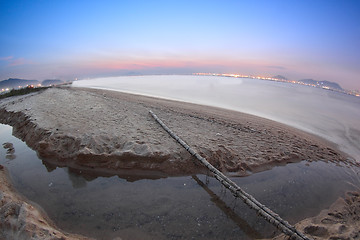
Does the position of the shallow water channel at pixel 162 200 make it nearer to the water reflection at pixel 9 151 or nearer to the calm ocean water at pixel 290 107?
the water reflection at pixel 9 151

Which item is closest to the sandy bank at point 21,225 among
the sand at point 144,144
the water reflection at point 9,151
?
the sand at point 144,144

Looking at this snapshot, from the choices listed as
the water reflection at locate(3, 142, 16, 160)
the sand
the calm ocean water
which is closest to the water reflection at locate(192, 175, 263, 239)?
the sand

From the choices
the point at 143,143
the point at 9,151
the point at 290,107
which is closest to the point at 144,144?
the point at 143,143

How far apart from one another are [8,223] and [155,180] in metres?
4.52

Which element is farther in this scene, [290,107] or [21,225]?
[290,107]

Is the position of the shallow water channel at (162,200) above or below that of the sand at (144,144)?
below

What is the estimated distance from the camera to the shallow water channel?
198 inches

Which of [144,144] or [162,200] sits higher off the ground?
[144,144]

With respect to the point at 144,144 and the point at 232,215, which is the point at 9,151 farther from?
the point at 232,215

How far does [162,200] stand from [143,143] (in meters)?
3.10

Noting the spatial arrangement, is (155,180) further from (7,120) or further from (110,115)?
(7,120)

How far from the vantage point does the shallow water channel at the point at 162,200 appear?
198 inches

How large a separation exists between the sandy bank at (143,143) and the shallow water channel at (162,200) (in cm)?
63

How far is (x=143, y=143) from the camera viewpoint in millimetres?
8320
